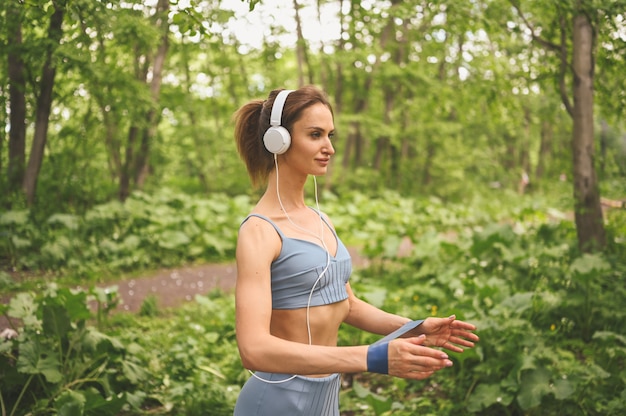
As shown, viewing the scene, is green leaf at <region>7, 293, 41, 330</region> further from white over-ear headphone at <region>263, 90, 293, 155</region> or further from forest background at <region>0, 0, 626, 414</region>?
white over-ear headphone at <region>263, 90, 293, 155</region>

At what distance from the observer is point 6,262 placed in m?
7.29

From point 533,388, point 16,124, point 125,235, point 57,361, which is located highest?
point 16,124

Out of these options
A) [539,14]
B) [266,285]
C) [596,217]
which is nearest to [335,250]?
[266,285]

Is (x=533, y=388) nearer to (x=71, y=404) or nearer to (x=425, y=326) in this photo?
(x=425, y=326)

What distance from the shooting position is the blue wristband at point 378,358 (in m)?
1.69

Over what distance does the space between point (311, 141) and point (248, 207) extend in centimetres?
917

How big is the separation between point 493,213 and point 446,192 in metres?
3.63

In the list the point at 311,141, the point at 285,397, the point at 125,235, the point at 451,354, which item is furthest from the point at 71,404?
the point at 125,235

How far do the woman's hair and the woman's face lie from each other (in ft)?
0.09

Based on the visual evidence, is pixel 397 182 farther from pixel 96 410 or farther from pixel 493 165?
pixel 96 410

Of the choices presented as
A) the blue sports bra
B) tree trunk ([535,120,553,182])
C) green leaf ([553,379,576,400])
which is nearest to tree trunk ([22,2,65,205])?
the blue sports bra

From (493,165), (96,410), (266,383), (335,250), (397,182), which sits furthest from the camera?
(493,165)

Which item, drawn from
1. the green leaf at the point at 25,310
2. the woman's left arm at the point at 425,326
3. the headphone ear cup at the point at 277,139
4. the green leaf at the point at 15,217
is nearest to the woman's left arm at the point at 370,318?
the woman's left arm at the point at 425,326

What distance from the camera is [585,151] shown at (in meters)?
5.95
